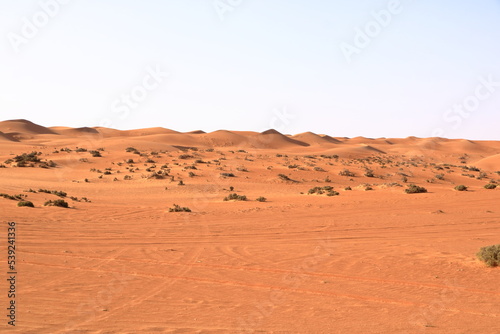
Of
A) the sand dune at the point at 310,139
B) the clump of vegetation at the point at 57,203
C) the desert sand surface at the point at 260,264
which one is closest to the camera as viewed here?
the desert sand surface at the point at 260,264

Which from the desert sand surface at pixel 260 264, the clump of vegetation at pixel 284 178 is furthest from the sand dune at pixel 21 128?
the desert sand surface at pixel 260 264

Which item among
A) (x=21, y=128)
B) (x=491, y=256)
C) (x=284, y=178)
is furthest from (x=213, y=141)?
(x=491, y=256)

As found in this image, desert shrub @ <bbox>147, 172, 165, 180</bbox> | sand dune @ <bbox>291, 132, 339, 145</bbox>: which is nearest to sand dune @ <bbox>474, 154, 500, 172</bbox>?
desert shrub @ <bbox>147, 172, 165, 180</bbox>

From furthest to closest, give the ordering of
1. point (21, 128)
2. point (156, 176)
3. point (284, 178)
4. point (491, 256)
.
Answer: point (21, 128) < point (284, 178) < point (156, 176) < point (491, 256)

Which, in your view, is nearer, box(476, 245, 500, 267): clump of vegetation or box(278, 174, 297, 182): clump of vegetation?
box(476, 245, 500, 267): clump of vegetation

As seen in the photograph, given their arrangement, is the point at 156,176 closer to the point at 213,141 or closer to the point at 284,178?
the point at 284,178

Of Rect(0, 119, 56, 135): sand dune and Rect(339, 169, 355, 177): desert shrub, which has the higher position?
Rect(0, 119, 56, 135): sand dune

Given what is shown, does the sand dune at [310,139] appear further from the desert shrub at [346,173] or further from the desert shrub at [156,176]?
the desert shrub at [156,176]

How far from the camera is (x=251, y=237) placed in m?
15.2

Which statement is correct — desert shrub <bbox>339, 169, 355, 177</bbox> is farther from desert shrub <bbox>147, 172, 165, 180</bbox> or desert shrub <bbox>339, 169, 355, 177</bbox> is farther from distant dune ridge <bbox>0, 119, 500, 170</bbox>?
distant dune ridge <bbox>0, 119, 500, 170</bbox>

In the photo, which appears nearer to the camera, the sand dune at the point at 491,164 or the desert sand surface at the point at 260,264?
the desert sand surface at the point at 260,264

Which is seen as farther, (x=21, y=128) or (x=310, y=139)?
(x=310, y=139)

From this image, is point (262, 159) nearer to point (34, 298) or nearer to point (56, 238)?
point (56, 238)

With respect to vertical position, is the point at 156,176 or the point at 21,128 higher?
the point at 21,128
